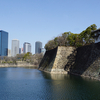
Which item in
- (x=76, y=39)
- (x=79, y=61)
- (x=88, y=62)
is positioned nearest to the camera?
(x=88, y=62)

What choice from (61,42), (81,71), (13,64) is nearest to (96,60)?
(81,71)

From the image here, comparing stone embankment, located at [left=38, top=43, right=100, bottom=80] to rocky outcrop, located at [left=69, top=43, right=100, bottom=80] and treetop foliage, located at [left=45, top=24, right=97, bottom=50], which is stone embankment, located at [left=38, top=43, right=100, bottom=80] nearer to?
rocky outcrop, located at [left=69, top=43, right=100, bottom=80]

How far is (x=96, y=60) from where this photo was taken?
102ft

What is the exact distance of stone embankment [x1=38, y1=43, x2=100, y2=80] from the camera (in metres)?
31.0

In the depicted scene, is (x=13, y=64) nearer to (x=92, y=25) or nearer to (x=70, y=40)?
(x=70, y=40)

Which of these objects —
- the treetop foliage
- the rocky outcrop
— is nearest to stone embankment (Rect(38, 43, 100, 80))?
the rocky outcrop

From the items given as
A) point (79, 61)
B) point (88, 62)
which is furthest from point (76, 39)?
point (88, 62)

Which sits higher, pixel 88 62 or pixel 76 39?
pixel 76 39

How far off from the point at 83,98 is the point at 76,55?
88.4 ft

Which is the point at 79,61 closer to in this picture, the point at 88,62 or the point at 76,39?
the point at 88,62

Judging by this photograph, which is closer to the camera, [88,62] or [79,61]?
[88,62]

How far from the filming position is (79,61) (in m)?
39.4

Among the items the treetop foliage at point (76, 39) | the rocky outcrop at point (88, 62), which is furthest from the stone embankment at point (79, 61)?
the treetop foliage at point (76, 39)

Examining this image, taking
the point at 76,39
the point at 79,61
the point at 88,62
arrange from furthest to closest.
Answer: the point at 76,39, the point at 79,61, the point at 88,62
